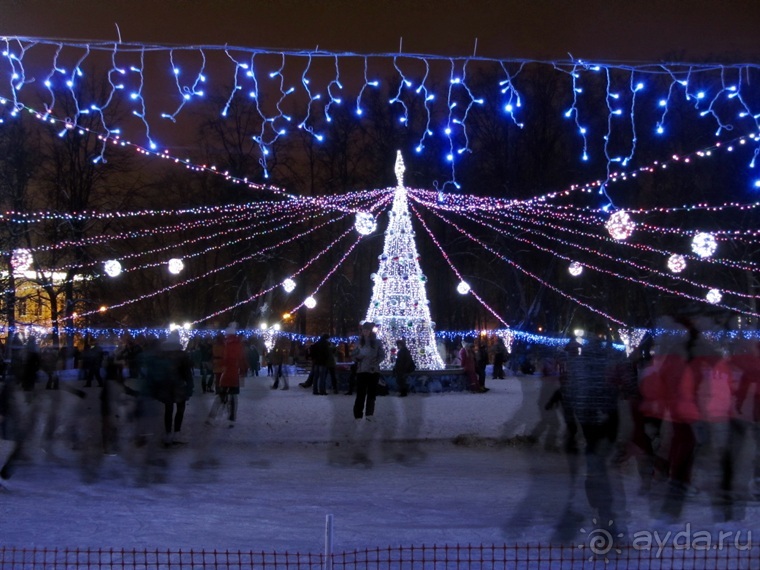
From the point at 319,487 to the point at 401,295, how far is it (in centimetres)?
1432

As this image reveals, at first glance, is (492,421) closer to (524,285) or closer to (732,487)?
(732,487)

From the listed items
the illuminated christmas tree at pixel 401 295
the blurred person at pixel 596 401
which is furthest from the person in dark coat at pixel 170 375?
the illuminated christmas tree at pixel 401 295

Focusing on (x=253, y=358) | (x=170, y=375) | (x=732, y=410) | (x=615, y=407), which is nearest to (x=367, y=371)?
(x=170, y=375)

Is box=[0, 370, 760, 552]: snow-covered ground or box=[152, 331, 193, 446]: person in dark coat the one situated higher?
box=[152, 331, 193, 446]: person in dark coat

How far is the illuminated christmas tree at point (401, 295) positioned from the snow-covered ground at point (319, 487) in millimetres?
7465

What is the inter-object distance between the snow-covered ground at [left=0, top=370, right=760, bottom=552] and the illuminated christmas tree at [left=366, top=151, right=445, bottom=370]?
Answer: 7465 millimetres

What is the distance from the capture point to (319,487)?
9.82m

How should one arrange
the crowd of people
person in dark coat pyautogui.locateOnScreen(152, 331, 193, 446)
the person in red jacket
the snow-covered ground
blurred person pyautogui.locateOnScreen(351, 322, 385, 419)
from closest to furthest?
the snow-covered ground < the crowd of people < person in dark coat pyautogui.locateOnScreen(152, 331, 193, 446) < blurred person pyautogui.locateOnScreen(351, 322, 385, 419) < the person in red jacket

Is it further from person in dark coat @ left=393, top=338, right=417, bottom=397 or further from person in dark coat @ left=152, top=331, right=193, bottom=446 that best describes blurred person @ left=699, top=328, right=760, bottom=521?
person in dark coat @ left=393, top=338, right=417, bottom=397

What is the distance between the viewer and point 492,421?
15.8 metres

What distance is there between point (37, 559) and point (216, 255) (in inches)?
1462

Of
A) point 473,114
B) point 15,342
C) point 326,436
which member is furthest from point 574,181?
point 326,436

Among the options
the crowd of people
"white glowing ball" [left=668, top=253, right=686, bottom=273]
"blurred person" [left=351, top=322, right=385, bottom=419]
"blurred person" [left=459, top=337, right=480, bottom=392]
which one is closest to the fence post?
the crowd of people

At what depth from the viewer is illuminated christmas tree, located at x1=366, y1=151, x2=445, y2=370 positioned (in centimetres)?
2391
